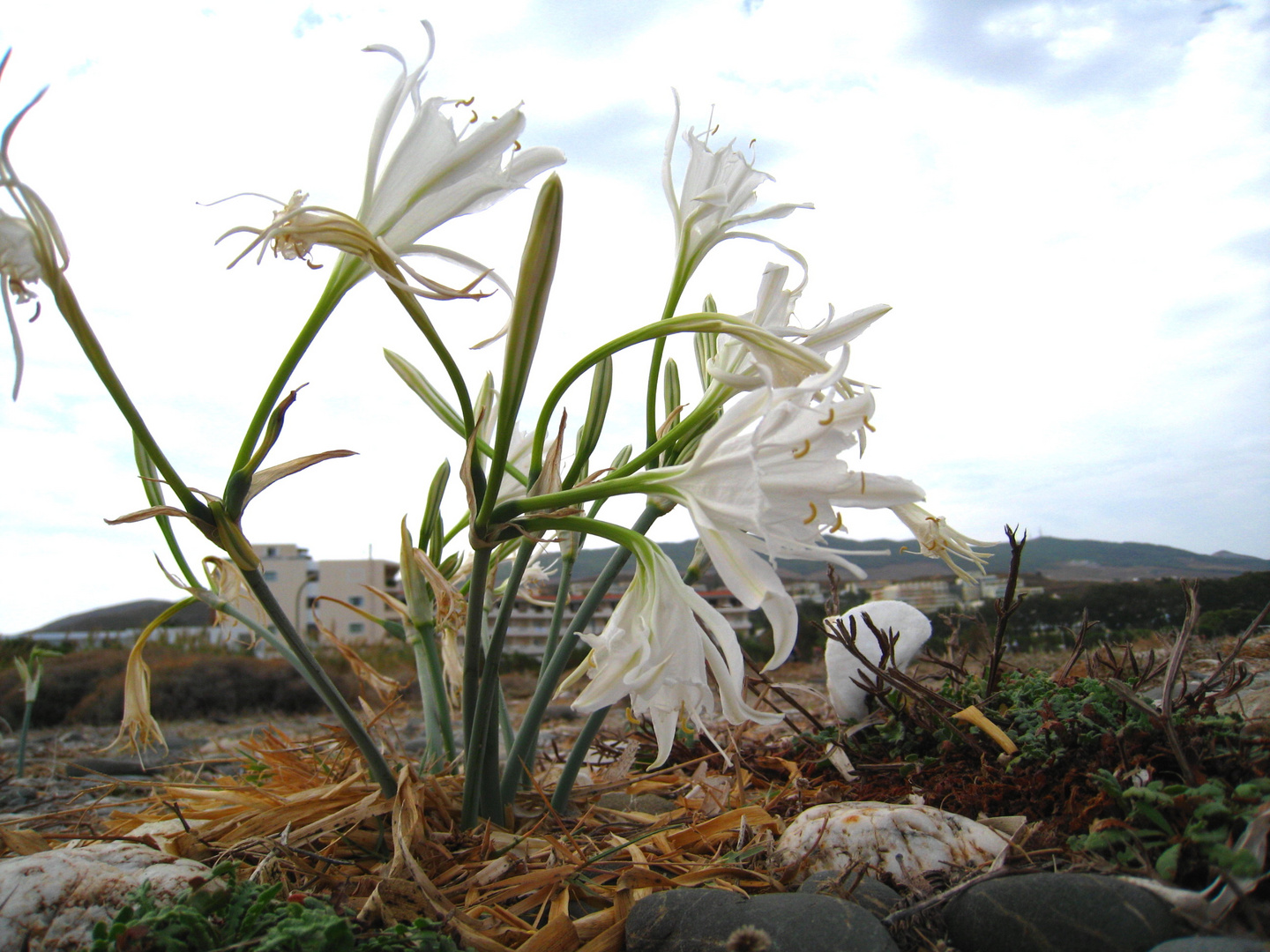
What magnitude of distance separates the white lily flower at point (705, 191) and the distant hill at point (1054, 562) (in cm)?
66

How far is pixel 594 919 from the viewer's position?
133 cm

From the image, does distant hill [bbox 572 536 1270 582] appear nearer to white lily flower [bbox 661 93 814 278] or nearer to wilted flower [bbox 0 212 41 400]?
white lily flower [bbox 661 93 814 278]

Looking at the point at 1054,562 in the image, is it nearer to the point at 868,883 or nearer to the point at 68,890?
the point at 868,883

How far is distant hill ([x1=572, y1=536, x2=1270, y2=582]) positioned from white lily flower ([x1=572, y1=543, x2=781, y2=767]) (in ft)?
0.59

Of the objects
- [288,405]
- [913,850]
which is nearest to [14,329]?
[288,405]

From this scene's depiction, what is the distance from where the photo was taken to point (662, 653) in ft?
3.71

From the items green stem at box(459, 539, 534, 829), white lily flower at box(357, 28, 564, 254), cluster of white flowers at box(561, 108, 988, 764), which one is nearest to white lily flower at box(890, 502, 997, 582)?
cluster of white flowers at box(561, 108, 988, 764)

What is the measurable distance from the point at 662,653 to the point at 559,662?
59 cm

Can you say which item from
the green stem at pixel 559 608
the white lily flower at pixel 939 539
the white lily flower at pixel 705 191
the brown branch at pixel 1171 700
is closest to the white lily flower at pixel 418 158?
the white lily flower at pixel 705 191

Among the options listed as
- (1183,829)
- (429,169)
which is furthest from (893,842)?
(429,169)

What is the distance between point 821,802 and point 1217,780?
0.86 meters

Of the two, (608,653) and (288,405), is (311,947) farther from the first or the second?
(288,405)

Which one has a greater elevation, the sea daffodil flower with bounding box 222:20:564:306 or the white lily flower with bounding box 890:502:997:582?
the sea daffodil flower with bounding box 222:20:564:306

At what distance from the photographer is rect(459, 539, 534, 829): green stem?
1505 mm
